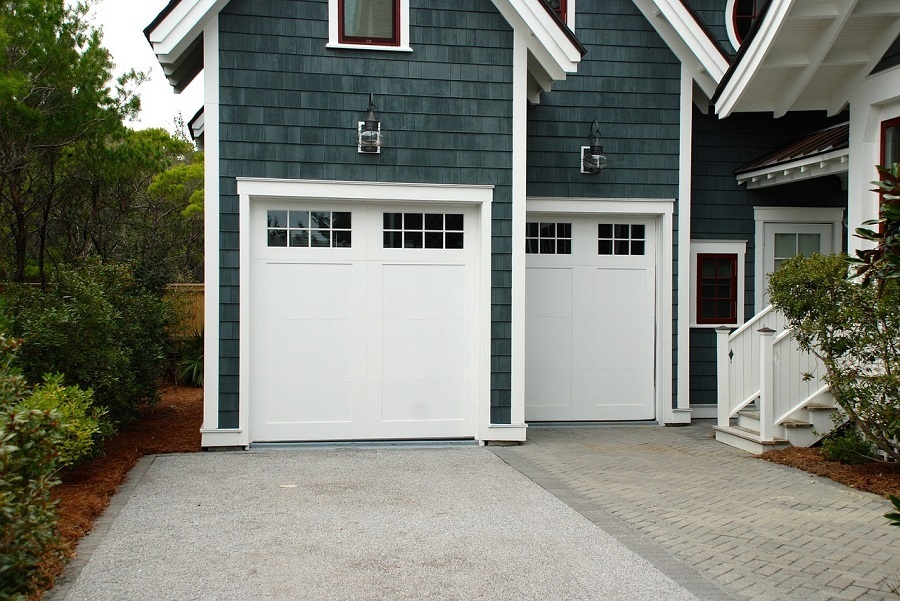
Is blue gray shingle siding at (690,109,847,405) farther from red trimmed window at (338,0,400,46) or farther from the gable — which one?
red trimmed window at (338,0,400,46)

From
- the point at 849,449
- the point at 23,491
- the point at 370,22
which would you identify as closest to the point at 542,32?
the point at 370,22

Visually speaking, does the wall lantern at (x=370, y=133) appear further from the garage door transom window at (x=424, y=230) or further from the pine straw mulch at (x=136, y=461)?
the pine straw mulch at (x=136, y=461)

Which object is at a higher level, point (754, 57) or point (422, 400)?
point (754, 57)

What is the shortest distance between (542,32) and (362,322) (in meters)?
3.64

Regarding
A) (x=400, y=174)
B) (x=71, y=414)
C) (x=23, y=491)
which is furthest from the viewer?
(x=400, y=174)

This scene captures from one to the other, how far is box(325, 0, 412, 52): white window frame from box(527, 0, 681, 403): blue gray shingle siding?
214 centimetres

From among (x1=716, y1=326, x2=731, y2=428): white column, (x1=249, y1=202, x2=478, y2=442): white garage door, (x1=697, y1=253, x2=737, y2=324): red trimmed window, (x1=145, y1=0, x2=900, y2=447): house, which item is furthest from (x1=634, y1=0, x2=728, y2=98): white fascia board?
(x1=249, y1=202, x2=478, y2=442): white garage door

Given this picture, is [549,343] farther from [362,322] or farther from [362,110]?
[362,110]

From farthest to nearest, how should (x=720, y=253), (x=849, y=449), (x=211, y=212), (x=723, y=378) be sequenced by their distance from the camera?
(x=720, y=253), (x=723, y=378), (x=211, y=212), (x=849, y=449)

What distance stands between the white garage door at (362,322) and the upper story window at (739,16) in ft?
15.7

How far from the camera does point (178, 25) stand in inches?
349

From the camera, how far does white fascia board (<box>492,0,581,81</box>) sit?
921 cm

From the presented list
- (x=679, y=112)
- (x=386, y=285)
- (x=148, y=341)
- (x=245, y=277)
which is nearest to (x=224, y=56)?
(x=245, y=277)

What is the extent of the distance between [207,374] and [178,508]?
2.54 m
